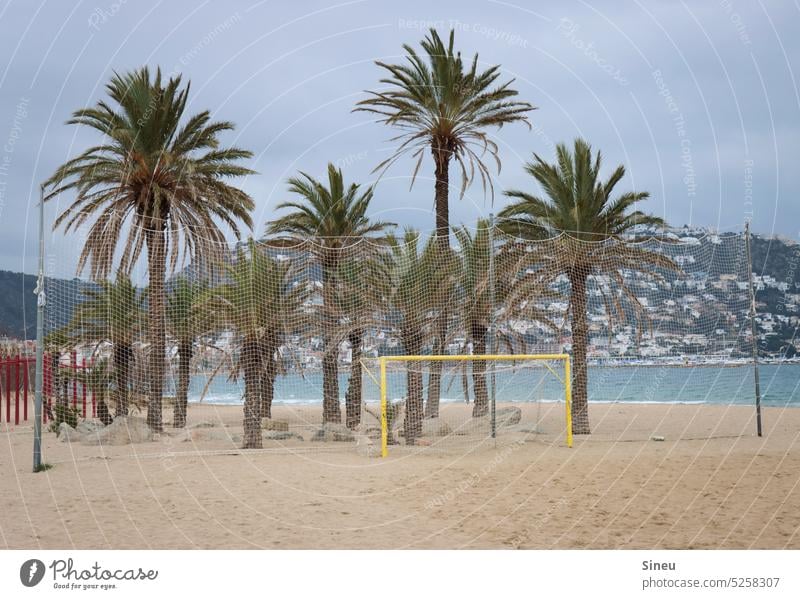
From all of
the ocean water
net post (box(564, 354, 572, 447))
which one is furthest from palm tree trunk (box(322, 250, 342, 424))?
the ocean water

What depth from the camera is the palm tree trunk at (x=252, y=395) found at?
55.2ft

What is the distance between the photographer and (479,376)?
19641 millimetres

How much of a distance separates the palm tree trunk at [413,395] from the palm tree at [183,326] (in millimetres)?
6226

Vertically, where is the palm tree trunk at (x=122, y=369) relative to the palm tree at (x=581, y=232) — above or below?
below

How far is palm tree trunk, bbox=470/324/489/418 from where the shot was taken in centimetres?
1919

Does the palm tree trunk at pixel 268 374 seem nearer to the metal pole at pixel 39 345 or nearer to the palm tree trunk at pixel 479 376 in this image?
the palm tree trunk at pixel 479 376

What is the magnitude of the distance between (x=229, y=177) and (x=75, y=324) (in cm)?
674

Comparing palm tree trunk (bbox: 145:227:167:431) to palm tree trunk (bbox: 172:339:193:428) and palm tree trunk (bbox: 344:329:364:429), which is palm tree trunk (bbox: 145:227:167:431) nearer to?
palm tree trunk (bbox: 172:339:193:428)

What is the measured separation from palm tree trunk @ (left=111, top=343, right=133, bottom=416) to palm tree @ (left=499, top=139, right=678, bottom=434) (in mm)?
11586

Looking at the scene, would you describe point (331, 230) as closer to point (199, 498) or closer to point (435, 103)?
point (435, 103)

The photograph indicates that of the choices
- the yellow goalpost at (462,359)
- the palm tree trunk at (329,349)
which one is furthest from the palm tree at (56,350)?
the yellow goalpost at (462,359)

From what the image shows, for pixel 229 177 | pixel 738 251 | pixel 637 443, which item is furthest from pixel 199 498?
pixel 738 251

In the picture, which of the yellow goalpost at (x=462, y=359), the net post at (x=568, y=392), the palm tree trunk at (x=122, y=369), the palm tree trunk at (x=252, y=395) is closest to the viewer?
the yellow goalpost at (x=462, y=359)
